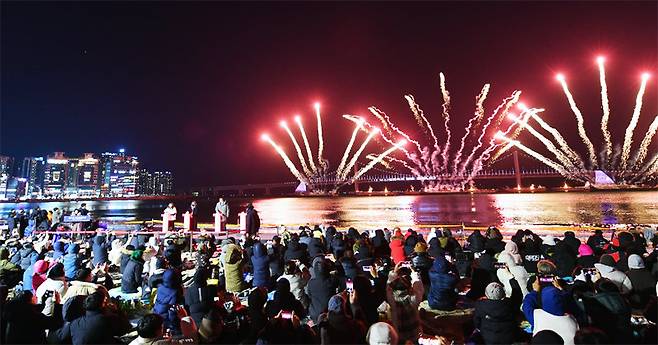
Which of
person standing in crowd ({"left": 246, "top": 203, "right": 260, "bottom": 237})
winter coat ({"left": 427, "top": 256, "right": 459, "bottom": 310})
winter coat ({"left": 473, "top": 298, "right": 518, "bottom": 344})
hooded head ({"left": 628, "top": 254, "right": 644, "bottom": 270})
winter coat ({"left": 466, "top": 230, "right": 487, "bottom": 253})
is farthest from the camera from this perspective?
person standing in crowd ({"left": 246, "top": 203, "right": 260, "bottom": 237})

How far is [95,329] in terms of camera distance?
450 centimetres

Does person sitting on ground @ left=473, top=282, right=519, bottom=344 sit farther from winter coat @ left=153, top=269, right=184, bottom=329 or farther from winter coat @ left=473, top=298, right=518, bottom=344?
winter coat @ left=153, top=269, right=184, bottom=329

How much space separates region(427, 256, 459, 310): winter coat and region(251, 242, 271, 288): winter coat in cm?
380

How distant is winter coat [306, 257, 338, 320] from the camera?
6410 mm

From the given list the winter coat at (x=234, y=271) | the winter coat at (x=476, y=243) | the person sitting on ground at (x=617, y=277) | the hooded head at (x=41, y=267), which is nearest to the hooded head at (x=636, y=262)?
the person sitting on ground at (x=617, y=277)

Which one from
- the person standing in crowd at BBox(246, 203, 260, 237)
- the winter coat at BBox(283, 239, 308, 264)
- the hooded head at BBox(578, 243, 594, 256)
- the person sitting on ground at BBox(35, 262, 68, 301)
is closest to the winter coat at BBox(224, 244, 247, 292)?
the winter coat at BBox(283, 239, 308, 264)

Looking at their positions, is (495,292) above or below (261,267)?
above

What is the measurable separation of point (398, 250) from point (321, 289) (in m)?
5.54

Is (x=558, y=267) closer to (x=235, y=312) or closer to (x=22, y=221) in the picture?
(x=235, y=312)

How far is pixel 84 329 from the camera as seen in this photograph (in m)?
4.52

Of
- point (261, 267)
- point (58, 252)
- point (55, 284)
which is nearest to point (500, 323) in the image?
point (261, 267)

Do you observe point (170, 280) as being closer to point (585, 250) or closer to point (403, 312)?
point (403, 312)

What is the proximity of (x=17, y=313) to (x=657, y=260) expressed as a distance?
1145cm

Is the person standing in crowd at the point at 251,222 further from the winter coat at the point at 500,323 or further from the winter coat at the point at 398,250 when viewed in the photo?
the winter coat at the point at 500,323
